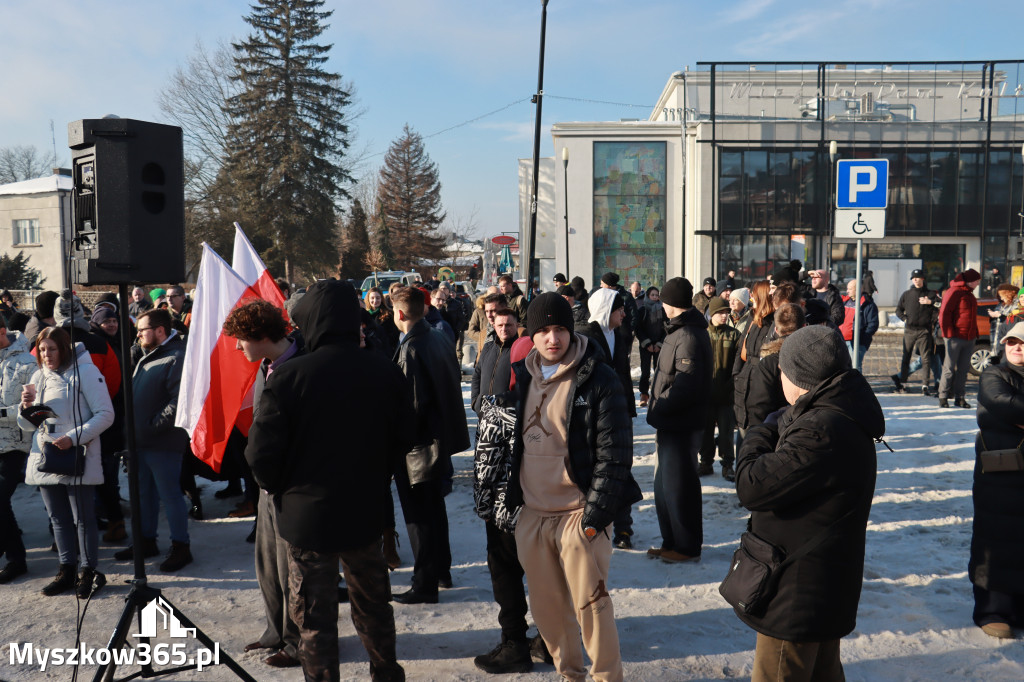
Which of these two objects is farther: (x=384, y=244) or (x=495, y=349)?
(x=384, y=244)

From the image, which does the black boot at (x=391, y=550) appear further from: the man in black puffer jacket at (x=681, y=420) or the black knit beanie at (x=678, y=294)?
the black knit beanie at (x=678, y=294)

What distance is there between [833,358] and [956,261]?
36161mm

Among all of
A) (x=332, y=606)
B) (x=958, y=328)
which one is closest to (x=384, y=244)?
(x=958, y=328)

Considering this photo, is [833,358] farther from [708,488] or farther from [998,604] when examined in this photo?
[708,488]

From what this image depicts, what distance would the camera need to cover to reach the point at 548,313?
147 inches

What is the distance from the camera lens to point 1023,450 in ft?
14.1

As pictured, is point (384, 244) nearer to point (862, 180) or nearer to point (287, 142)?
point (287, 142)

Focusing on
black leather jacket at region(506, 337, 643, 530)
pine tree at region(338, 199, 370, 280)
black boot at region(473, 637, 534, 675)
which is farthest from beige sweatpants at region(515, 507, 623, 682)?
pine tree at region(338, 199, 370, 280)

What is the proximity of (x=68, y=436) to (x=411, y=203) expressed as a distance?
70794 mm

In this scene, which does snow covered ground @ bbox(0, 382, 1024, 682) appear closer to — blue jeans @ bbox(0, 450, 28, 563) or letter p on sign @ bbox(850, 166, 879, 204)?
blue jeans @ bbox(0, 450, 28, 563)

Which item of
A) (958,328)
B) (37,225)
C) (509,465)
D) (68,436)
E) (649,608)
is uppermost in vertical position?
(37,225)

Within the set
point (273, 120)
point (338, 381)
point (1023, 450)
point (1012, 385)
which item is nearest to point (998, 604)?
point (1023, 450)

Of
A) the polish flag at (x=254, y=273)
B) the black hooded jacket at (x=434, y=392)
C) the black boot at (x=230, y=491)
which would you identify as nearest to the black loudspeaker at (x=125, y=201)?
the black hooded jacket at (x=434, y=392)

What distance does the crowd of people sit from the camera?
2920 millimetres
